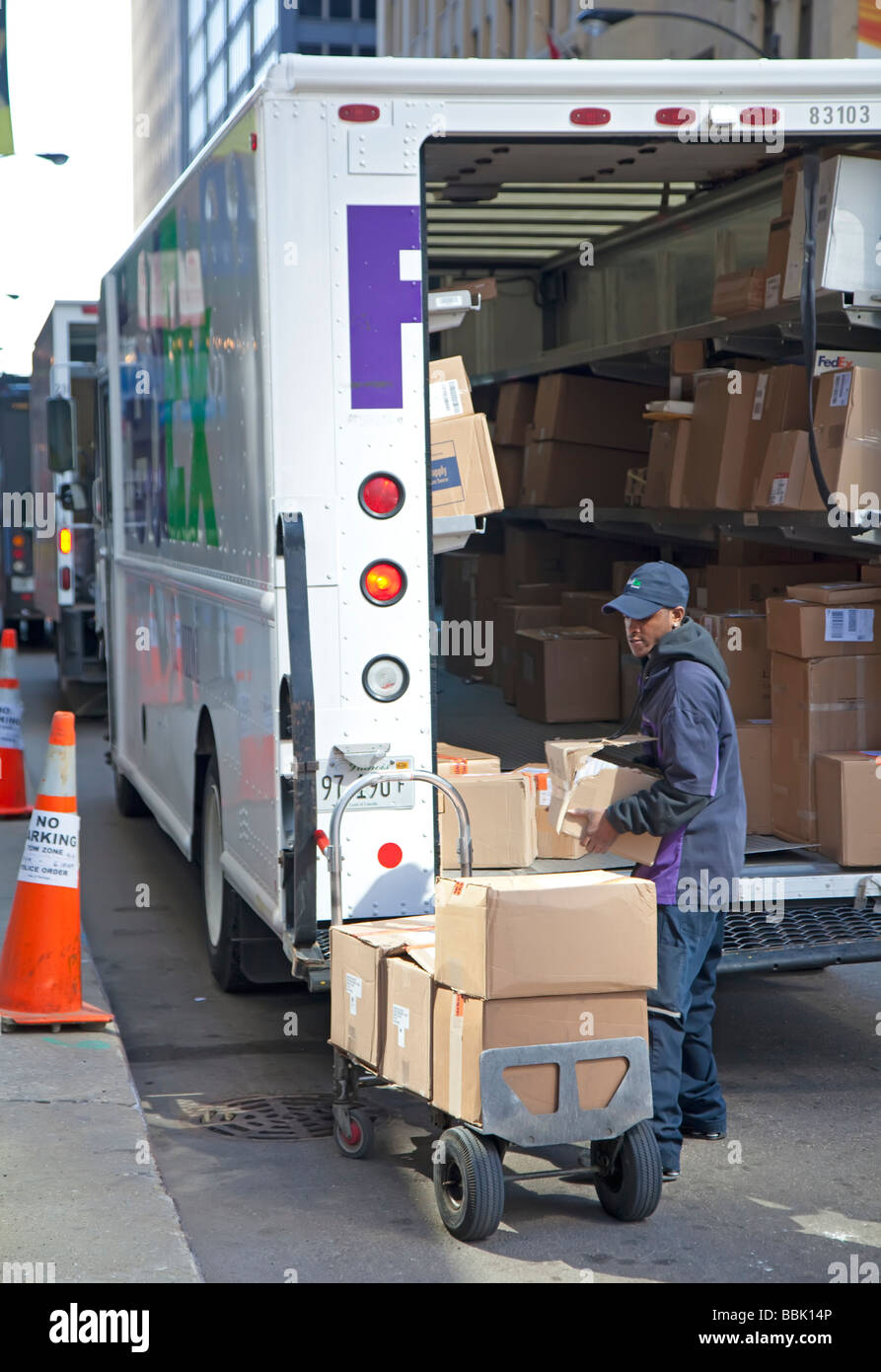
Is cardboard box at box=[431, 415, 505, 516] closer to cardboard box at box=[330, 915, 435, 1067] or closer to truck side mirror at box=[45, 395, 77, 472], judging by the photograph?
cardboard box at box=[330, 915, 435, 1067]

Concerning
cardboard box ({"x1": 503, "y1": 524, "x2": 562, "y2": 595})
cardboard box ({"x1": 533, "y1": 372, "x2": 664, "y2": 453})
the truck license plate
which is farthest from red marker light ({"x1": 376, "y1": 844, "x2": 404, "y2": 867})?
cardboard box ({"x1": 503, "y1": 524, "x2": 562, "y2": 595})

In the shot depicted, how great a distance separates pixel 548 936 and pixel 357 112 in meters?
2.56

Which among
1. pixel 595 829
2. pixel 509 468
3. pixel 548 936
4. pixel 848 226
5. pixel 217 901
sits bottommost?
pixel 217 901

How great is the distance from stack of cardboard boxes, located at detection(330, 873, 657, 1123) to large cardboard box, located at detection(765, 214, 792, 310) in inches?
116

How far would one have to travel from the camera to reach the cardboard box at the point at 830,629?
627 centimetres

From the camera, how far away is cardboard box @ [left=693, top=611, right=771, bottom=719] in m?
6.98

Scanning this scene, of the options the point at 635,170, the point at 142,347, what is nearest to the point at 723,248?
the point at 635,170

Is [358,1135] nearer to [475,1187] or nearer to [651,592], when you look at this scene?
[475,1187]

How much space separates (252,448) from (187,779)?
2579mm

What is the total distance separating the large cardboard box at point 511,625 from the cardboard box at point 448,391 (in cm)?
400

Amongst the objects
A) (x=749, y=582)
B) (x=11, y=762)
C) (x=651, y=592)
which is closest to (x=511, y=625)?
(x=749, y=582)

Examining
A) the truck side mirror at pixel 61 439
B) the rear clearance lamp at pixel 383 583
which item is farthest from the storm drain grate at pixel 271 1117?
the truck side mirror at pixel 61 439

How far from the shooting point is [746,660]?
23.1ft

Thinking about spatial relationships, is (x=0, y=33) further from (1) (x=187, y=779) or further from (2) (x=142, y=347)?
(1) (x=187, y=779)
